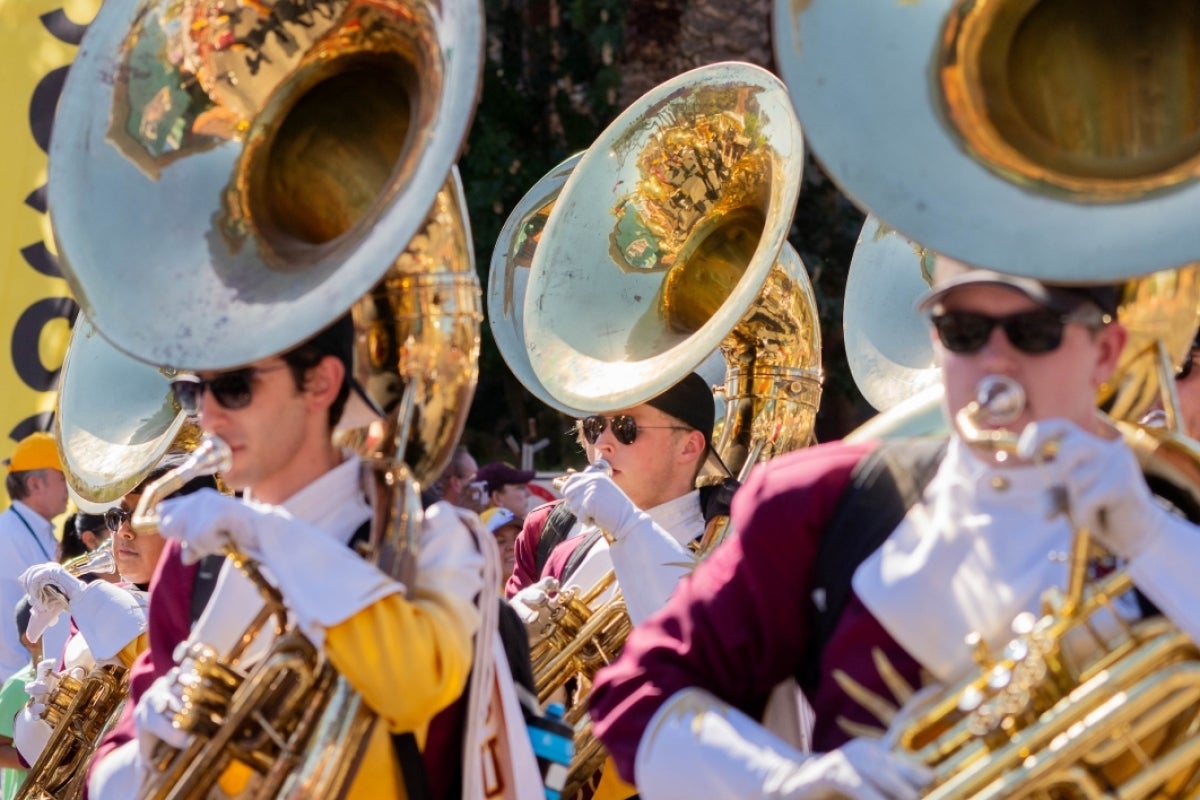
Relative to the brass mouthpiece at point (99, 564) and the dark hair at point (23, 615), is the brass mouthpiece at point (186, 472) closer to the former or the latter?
the brass mouthpiece at point (99, 564)

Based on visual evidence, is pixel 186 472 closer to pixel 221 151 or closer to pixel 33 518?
pixel 221 151

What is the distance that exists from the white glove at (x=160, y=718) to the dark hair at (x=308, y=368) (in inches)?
18.4

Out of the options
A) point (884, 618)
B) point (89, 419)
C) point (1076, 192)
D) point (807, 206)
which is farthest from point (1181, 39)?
point (807, 206)

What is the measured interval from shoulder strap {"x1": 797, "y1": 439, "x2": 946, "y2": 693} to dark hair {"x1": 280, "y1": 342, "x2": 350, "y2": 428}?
34.5 inches

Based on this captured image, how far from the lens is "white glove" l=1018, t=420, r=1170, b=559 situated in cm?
250

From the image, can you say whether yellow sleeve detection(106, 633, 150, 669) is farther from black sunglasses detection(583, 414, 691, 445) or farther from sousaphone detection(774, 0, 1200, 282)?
sousaphone detection(774, 0, 1200, 282)

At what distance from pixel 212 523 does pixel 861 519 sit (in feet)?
3.08

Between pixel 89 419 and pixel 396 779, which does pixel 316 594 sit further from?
pixel 89 419

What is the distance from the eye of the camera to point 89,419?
5711 mm

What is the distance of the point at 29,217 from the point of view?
9.29 metres

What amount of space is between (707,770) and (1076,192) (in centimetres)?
89

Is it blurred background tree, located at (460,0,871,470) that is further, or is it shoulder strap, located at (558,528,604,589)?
blurred background tree, located at (460,0,871,470)

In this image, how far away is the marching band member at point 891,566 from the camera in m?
2.58

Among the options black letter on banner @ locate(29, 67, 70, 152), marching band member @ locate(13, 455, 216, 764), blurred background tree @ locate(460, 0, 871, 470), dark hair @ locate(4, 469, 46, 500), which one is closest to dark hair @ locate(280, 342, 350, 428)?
marching band member @ locate(13, 455, 216, 764)
